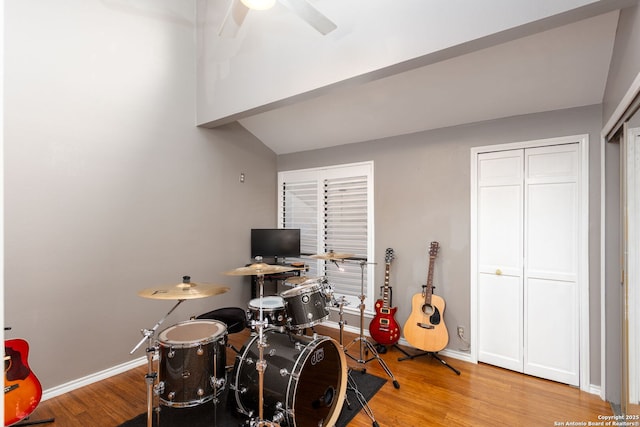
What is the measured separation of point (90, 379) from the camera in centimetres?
266

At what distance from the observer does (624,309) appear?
203cm

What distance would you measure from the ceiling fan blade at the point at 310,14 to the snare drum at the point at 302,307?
1790 mm

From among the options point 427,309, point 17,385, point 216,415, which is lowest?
point 216,415

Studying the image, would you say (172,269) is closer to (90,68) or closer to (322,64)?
(90,68)

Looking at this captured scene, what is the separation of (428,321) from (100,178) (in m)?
3.24

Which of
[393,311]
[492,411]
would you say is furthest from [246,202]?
[492,411]

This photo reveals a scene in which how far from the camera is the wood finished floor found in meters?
2.20

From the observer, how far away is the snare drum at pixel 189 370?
197 cm

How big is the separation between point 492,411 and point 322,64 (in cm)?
287

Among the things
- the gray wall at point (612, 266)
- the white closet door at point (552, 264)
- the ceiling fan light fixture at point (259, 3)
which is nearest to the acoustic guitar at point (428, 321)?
the white closet door at point (552, 264)

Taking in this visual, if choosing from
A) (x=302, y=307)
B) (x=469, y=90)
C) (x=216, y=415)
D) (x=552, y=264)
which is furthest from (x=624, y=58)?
(x=216, y=415)

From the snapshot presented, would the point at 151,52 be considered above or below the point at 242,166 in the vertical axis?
above

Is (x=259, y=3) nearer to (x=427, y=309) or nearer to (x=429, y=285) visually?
(x=429, y=285)

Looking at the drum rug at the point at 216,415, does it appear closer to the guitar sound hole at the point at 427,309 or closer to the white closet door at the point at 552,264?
the guitar sound hole at the point at 427,309
